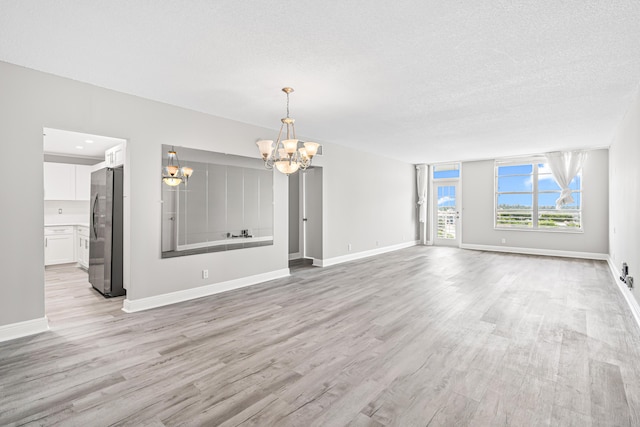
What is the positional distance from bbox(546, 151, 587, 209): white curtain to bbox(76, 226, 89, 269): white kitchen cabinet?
10.4 metres

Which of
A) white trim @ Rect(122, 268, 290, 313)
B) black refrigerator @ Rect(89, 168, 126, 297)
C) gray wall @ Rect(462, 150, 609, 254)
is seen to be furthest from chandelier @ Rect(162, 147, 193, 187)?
gray wall @ Rect(462, 150, 609, 254)

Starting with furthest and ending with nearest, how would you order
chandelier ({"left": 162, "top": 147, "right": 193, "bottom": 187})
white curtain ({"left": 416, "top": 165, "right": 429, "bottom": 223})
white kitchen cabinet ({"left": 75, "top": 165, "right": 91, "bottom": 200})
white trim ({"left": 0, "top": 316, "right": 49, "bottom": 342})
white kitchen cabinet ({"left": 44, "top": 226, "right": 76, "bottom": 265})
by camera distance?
white curtain ({"left": 416, "top": 165, "right": 429, "bottom": 223})
white kitchen cabinet ({"left": 75, "top": 165, "right": 91, "bottom": 200})
white kitchen cabinet ({"left": 44, "top": 226, "right": 76, "bottom": 265})
chandelier ({"left": 162, "top": 147, "right": 193, "bottom": 187})
white trim ({"left": 0, "top": 316, "right": 49, "bottom": 342})

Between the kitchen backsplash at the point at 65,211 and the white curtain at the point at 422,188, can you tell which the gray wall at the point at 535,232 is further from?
the kitchen backsplash at the point at 65,211

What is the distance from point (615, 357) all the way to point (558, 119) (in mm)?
3698

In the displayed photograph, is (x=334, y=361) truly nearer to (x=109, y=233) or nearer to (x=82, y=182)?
(x=109, y=233)

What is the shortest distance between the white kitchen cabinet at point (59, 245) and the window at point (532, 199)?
10513 mm

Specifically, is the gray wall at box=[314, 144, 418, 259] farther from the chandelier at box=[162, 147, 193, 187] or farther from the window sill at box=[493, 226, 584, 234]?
the chandelier at box=[162, 147, 193, 187]

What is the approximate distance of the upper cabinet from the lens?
249 inches

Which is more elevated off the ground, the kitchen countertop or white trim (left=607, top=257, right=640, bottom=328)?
the kitchen countertop

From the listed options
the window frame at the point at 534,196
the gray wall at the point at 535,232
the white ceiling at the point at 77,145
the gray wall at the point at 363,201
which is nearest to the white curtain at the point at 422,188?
the gray wall at the point at 363,201

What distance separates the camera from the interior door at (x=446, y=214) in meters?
9.44

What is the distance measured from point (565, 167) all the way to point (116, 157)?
932 cm

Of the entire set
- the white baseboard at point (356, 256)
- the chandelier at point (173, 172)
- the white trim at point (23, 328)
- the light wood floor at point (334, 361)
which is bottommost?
the light wood floor at point (334, 361)

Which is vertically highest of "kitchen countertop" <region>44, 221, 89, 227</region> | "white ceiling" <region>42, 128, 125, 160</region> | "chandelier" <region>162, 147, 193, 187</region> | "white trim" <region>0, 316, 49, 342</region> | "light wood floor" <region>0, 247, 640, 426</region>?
"white ceiling" <region>42, 128, 125, 160</region>
